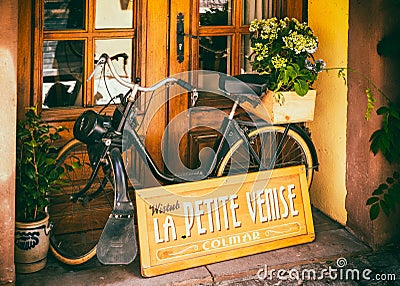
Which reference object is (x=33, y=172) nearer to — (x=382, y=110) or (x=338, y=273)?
(x=338, y=273)

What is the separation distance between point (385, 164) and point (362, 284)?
872mm

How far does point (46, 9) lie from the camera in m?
4.67

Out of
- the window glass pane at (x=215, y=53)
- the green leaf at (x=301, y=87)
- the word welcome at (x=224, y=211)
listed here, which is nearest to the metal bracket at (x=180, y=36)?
the window glass pane at (x=215, y=53)

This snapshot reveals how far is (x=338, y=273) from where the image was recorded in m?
4.62

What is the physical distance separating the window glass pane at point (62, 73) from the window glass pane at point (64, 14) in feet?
0.36

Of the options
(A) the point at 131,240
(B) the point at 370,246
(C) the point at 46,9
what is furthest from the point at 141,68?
(B) the point at 370,246

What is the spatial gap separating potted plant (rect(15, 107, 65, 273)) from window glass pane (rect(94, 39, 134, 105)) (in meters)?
0.69

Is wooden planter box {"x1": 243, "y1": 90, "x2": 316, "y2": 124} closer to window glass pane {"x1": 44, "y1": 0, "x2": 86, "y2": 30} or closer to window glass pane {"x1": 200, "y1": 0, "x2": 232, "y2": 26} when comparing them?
window glass pane {"x1": 200, "y1": 0, "x2": 232, "y2": 26}

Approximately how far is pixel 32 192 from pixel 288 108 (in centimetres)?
187

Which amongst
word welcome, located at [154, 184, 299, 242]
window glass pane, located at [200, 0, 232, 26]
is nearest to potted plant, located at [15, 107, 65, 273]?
word welcome, located at [154, 184, 299, 242]

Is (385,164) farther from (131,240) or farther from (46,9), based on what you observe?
(46,9)

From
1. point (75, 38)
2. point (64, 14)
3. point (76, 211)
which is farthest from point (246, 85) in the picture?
point (76, 211)

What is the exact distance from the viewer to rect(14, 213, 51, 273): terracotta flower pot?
14.0ft

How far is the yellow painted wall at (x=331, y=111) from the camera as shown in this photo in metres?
Answer: 5.14
